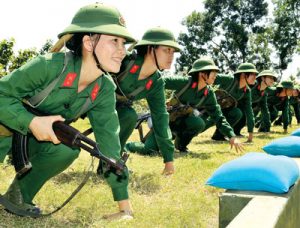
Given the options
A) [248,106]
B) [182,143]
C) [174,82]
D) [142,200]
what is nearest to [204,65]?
[174,82]

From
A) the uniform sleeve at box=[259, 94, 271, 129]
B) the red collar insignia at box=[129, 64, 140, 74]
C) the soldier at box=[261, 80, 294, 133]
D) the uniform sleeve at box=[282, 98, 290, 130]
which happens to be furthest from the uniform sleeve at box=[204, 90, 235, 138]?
the soldier at box=[261, 80, 294, 133]

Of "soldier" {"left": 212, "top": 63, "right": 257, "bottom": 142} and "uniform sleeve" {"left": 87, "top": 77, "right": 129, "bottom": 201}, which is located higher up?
"uniform sleeve" {"left": 87, "top": 77, "right": 129, "bottom": 201}

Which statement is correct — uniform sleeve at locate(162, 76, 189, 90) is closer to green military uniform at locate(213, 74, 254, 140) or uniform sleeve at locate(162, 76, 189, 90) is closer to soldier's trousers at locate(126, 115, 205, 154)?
soldier's trousers at locate(126, 115, 205, 154)

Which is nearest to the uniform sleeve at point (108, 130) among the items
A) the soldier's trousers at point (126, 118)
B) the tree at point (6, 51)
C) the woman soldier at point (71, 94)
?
the woman soldier at point (71, 94)

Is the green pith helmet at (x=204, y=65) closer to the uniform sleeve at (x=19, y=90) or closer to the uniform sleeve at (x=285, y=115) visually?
the uniform sleeve at (x=19, y=90)

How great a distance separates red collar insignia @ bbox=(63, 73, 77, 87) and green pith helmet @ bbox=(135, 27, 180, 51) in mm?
2048

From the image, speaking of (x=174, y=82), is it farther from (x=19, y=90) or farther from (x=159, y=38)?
(x=19, y=90)

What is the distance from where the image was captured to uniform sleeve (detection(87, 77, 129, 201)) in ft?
12.0

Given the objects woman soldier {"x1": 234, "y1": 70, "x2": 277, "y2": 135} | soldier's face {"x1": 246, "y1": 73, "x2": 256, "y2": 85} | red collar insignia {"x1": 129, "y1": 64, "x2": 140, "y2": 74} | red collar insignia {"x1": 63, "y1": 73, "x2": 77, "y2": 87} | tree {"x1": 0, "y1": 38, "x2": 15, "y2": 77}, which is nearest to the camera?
red collar insignia {"x1": 63, "y1": 73, "x2": 77, "y2": 87}

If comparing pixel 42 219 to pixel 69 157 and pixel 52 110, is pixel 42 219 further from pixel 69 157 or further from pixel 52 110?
pixel 52 110

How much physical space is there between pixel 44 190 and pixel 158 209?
1317 millimetres

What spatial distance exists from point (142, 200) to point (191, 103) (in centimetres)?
405

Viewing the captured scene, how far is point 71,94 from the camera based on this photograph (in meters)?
3.49

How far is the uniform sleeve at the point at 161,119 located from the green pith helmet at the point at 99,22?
86.9 inches
